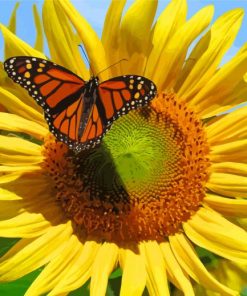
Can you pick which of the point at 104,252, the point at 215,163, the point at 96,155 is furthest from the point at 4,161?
the point at 215,163

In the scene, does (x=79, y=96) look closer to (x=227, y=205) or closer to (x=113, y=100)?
(x=113, y=100)

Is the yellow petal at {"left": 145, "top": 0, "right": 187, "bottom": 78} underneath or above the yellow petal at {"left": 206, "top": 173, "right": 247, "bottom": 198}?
above

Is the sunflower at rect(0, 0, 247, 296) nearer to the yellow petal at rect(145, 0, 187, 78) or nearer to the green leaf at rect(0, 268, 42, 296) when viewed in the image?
the yellow petal at rect(145, 0, 187, 78)

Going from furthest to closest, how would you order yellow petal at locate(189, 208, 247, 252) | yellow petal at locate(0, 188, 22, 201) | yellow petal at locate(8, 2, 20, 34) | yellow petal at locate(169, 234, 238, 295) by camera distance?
1. yellow petal at locate(8, 2, 20, 34)
2. yellow petal at locate(0, 188, 22, 201)
3. yellow petal at locate(189, 208, 247, 252)
4. yellow petal at locate(169, 234, 238, 295)

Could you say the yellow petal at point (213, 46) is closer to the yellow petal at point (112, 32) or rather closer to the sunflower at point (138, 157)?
the sunflower at point (138, 157)

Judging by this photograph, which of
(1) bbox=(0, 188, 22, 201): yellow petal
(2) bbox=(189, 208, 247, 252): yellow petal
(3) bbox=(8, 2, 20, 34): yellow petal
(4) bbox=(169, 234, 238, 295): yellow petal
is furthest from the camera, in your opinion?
(3) bbox=(8, 2, 20, 34): yellow petal

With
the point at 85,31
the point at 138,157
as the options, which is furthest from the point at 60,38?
the point at 138,157

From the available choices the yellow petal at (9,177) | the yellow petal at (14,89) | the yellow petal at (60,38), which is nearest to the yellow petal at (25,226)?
the yellow petal at (9,177)

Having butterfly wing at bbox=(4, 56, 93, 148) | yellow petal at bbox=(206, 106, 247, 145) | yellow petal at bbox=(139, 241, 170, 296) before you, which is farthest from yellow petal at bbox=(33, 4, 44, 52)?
yellow petal at bbox=(139, 241, 170, 296)
